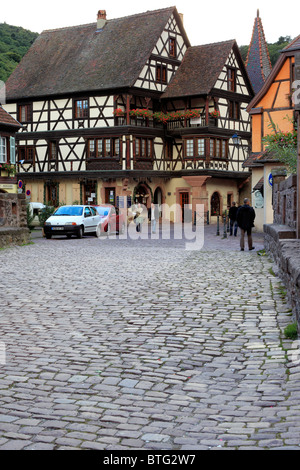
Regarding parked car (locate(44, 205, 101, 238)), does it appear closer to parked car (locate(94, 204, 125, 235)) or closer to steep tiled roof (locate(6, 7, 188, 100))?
parked car (locate(94, 204, 125, 235))

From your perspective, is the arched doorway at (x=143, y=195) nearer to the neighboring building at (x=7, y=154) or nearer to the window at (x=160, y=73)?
the window at (x=160, y=73)

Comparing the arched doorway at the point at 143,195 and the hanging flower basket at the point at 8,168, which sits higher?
the hanging flower basket at the point at 8,168

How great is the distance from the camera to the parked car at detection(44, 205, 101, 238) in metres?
28.9

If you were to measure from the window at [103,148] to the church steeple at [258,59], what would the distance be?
14104 mm

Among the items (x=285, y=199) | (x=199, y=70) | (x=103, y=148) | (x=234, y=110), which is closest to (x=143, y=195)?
(x=103, y=148)

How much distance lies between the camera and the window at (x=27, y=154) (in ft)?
157

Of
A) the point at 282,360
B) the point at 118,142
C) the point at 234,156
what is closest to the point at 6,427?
the point at 282,360

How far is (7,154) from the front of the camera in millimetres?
38438

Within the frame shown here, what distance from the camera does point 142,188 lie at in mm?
45750

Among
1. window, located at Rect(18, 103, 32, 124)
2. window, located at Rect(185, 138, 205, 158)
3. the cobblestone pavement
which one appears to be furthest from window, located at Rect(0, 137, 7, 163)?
the cobblestone pavement

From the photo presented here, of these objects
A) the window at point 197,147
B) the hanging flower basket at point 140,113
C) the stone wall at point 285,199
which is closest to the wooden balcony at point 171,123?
the hanging flower basket at point 140,113

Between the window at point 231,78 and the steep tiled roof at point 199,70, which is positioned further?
the window at point 231,78

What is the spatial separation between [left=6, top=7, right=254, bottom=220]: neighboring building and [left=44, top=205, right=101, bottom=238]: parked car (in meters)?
13.1

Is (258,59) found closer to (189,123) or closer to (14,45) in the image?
(189,123)
